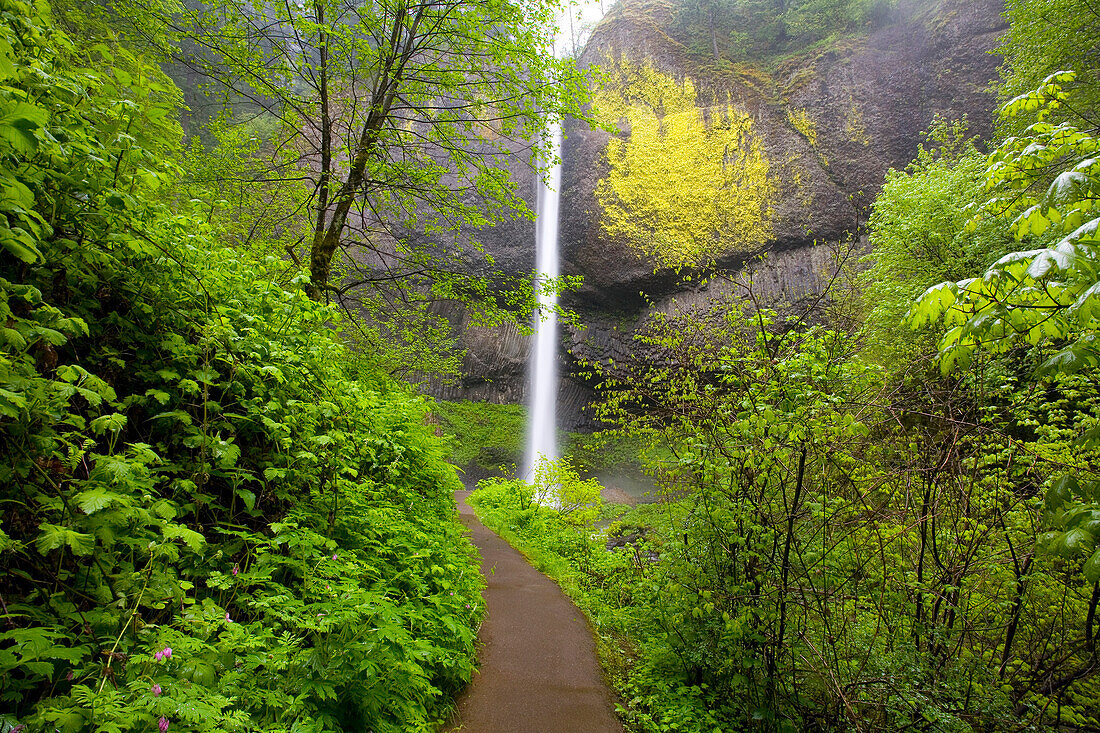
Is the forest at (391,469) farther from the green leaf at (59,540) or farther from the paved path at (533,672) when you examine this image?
the paved path at (533,672)

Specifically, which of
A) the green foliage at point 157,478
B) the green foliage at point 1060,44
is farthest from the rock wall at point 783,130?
the green foliage at point 157,478

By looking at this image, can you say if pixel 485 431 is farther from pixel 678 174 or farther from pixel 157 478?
pixel 157 478

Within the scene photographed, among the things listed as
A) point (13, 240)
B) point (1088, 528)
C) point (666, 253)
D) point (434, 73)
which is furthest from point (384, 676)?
point (666, 253)

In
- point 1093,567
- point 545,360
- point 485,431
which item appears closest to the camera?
point 1093,567

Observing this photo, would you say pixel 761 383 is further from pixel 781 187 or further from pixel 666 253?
pixel 781 187

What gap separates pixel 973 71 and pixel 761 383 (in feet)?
73.5

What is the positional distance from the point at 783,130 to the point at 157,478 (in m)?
22.1

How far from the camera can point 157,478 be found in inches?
73.0

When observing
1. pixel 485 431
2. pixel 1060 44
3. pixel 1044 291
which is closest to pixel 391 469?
pixel 1044 291

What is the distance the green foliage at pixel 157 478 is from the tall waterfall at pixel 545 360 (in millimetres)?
17630

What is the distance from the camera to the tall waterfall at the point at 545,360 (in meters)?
21.0

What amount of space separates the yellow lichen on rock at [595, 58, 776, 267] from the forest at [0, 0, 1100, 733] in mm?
14225

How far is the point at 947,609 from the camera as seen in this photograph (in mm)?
3289

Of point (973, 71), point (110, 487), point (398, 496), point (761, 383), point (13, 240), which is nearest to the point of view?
point (13, 240)
